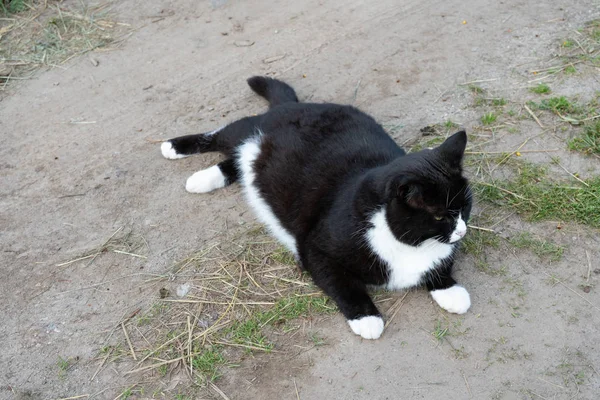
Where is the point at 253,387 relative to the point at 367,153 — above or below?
below

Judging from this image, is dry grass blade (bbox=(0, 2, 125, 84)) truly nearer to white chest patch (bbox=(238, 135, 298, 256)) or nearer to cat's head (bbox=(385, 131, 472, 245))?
white chest patch (bbox=(238, 135, 298, 256))

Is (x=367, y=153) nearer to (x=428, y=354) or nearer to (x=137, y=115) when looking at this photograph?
(x=428, y=354)

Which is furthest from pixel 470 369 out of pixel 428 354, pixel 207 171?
pixel 207 171

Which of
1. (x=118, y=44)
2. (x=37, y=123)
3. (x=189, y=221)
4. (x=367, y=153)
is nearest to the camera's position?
(x=367, y=153)

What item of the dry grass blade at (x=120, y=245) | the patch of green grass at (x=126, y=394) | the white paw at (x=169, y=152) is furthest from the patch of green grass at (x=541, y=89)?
the patch of green grass at (x=126, y=394)

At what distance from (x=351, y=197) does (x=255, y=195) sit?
97 cm

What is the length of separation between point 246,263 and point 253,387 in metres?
0.90

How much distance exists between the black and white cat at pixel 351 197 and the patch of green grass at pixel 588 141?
4.89 ft

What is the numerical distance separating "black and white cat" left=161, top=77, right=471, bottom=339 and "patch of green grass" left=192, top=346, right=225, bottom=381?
2.31 ft

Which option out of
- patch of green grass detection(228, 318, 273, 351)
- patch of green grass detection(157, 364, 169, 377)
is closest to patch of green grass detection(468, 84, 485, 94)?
patch of green grass detection(228, 318, 273, 351)

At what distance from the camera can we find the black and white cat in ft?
10.1

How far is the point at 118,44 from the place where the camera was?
19.7ft

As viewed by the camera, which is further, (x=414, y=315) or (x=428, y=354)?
(x=414, y=315)

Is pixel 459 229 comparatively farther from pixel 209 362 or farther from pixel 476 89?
pixel 476 89
